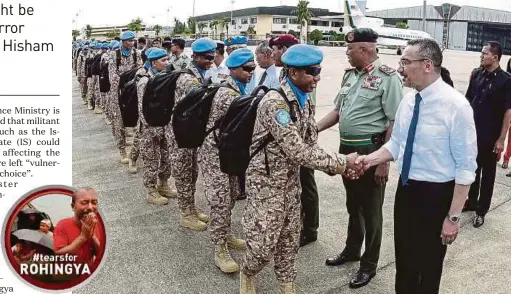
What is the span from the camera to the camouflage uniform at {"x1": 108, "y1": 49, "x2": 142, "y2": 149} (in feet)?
19.9

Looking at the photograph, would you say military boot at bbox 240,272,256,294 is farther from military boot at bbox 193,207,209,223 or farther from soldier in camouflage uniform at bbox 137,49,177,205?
soldier in camouflage uniform at bbox 137,49,177,205

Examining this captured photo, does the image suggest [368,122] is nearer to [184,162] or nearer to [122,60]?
[184,162]

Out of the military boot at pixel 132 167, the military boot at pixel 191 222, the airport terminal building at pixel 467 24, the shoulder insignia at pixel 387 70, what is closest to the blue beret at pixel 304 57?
the shoulder insignia at pixel 387 70

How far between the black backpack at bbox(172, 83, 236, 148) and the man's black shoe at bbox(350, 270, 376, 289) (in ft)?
4.53

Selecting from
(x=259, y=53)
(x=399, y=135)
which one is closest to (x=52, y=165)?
(x=399, y=135)

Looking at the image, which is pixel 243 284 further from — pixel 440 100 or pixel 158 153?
pixel 158 153

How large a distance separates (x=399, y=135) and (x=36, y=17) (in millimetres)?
1852

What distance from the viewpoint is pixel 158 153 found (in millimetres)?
4496

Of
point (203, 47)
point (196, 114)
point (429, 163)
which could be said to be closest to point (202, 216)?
point (196, 114)

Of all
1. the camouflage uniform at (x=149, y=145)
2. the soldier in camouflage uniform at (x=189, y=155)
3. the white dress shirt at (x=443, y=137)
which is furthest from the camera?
the camouflage uniform at (x=149, y=145)

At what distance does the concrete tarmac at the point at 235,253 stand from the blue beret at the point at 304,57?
147 centimetres

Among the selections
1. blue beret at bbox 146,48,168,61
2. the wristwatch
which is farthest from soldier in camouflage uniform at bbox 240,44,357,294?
blue beret at bbox 146,48,168,61

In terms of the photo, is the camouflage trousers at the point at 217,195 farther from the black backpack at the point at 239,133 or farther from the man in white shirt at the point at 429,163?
the man in white shirt at the point at 429,163

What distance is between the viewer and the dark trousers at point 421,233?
2.12 metres
